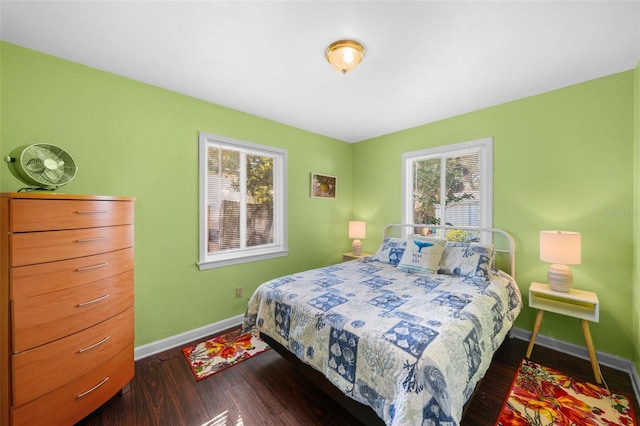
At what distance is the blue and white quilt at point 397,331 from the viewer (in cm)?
114

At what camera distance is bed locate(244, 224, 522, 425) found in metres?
1.16

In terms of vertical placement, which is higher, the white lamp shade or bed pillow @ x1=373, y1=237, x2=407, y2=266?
the white lamp shade

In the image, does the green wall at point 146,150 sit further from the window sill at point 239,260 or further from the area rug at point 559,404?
the area rug at point 559,404

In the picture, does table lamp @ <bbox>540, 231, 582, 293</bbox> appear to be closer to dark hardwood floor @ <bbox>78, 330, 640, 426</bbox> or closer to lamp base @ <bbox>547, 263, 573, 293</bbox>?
lamp base @ <bbox>547, 263, 573, 293</bbox>

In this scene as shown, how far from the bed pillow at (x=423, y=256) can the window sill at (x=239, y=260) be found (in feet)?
4.96

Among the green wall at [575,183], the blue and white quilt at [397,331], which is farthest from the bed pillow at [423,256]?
the green wall at [575,183]

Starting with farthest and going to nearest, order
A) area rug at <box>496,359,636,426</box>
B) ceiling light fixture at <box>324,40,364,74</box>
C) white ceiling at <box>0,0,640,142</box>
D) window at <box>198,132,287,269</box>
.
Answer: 1. window at <box>198,132,287,269</box>
2. ceiling light fixture at <box>324,40,364,74</box>
3. area rug at <box>496,359,636,426</box>
4. white ceiling at <box>0,0,640,142</box>

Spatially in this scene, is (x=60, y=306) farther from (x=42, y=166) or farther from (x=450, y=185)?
Result: (x=450, y=185)

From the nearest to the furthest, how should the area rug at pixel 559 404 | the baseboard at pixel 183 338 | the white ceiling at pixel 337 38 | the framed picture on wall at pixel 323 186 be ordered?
the white ceiling at pixel 337 38 < the area rug at pixel 559 404 < the baseboard at pixel 183 338 < the framed picture on wall at pixel 323 186

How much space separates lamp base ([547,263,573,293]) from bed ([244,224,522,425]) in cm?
29

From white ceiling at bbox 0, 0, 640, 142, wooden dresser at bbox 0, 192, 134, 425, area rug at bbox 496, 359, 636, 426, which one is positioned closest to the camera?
wooden dresser at bbox 0, 192, 134, 425

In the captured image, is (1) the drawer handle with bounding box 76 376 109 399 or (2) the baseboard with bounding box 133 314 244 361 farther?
(2) the baseboard with bounding box 133 314 244 361

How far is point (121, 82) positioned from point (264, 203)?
5.89ft

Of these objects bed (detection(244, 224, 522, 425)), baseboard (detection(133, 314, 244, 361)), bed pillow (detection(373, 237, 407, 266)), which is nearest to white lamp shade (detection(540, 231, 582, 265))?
bed (detection(244, 224, 522, 425))
